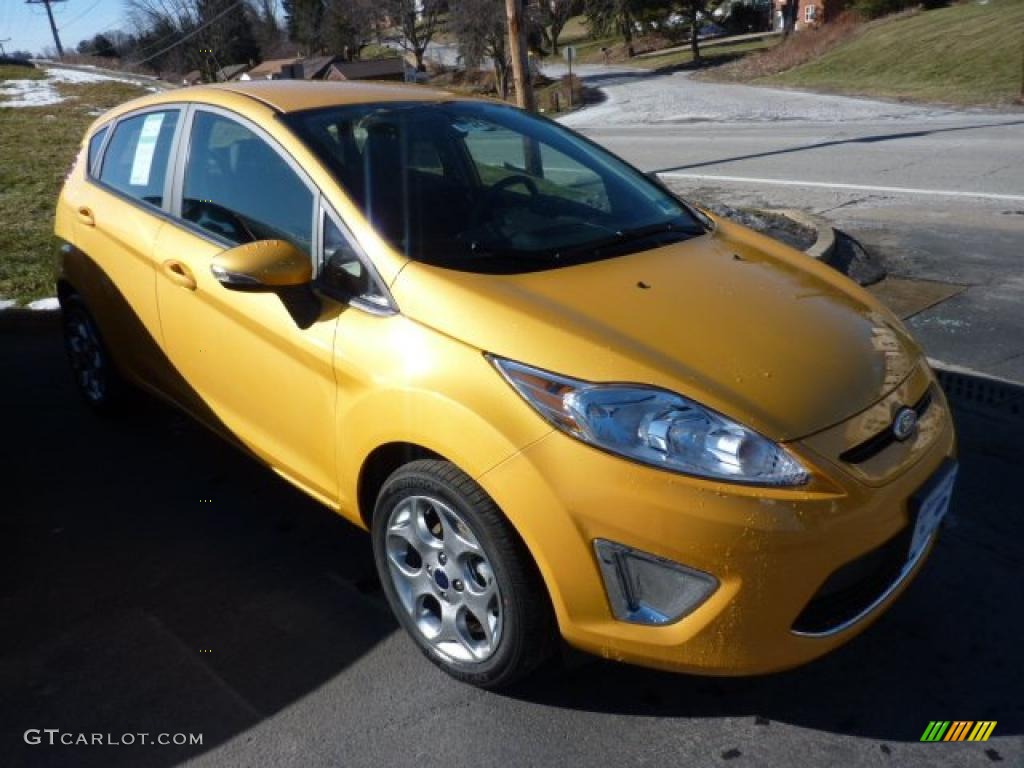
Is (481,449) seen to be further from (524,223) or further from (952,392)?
(952,392)

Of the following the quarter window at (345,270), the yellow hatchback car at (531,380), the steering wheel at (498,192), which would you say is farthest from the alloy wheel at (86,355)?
the steering wheel at (498,192)

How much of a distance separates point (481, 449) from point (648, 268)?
94cm

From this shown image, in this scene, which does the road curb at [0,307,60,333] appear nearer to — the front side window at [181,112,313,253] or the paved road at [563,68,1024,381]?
the front side window at [181,112,313,253]

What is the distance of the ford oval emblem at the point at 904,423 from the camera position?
2514 mm

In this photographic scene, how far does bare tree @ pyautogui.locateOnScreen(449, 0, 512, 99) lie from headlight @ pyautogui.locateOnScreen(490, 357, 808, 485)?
42.4 metres

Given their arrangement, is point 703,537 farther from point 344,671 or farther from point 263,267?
point 263,267

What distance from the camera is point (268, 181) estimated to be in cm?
326

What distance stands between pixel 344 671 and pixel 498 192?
1780 millimetres

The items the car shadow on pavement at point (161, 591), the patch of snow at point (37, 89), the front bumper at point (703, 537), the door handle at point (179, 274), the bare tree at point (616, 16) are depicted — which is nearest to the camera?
the front bumper at point (703, 537)

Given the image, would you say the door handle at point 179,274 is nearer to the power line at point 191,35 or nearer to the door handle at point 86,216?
the door handle at point 86,216

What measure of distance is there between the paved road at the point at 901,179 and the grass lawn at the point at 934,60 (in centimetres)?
222

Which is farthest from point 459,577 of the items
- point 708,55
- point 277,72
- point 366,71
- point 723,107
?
point 708,55

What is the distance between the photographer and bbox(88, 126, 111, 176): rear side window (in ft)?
14.8

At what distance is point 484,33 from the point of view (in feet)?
145
